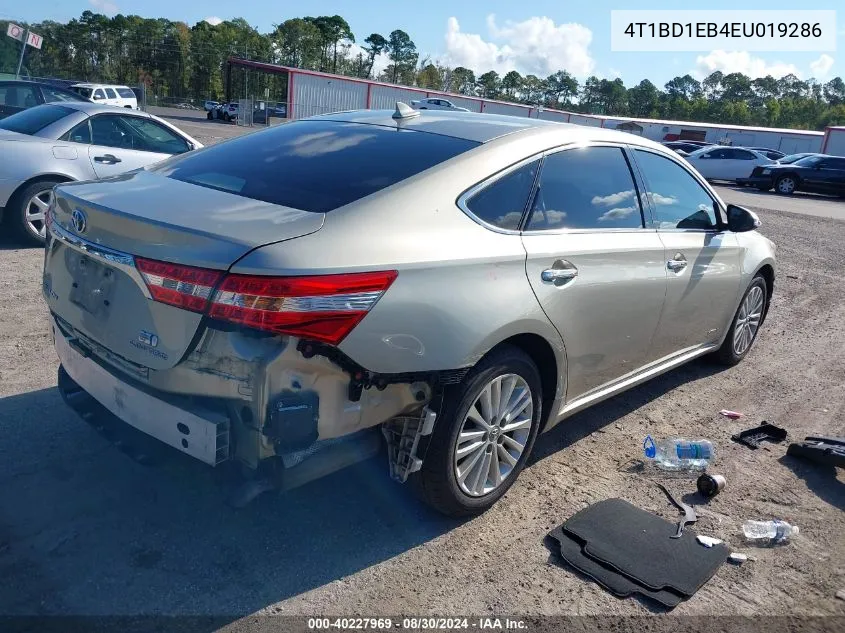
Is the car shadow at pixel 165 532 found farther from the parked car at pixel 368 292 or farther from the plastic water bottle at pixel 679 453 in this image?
the plastic water bottle at pixel 679 453

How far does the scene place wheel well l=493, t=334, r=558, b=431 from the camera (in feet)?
10.7

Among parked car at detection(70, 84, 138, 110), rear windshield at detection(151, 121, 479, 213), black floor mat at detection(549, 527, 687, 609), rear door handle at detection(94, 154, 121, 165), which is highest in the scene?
parked car at detection(70, 84, 138, 110)

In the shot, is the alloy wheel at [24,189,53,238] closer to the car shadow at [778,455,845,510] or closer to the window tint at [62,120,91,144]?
Answer: the window tint at [62,120,91,144]

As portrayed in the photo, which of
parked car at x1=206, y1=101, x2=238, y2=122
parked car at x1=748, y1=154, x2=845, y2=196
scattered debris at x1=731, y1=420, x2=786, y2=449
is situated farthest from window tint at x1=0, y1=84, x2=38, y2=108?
parked car at x1=206, y1=101, x2=238, y2=122

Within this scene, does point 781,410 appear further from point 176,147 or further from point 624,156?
point 176,147

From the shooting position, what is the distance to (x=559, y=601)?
9.21ft

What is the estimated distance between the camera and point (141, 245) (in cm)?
262

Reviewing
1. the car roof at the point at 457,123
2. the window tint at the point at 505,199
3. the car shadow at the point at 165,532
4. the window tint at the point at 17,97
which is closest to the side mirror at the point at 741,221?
the car roof at the point at 457,123

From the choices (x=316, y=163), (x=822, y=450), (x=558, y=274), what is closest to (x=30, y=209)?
(x=316, y=163)

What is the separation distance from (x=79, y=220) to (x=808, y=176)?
89.6 ft

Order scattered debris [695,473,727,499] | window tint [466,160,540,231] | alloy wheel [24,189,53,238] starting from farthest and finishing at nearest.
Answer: alloy wheel [24,189,53,238]
scattered debris [695,473,727,499]
window tint [466,160,540,231]

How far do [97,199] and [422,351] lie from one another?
151 centimetres

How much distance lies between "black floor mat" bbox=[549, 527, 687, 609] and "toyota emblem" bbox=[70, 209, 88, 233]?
8.00 feet

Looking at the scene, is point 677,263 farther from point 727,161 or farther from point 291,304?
point 727,161
